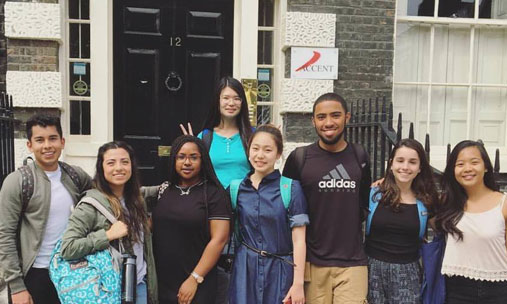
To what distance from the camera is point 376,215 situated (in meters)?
2.76

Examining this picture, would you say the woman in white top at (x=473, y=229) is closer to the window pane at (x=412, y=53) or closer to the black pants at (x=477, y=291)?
the black pants at (x=477, y=291)

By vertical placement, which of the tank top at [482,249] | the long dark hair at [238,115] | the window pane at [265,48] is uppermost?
the window pane at [265,48]

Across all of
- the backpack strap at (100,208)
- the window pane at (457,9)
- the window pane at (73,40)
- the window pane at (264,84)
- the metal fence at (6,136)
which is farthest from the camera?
the window pane at (457,9)

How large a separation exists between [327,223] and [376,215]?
286 mm

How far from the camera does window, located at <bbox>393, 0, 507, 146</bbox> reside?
18.6ft

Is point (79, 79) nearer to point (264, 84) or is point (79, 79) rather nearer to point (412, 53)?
point (264, 84)

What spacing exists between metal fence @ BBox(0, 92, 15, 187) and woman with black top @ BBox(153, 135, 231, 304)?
226 cm

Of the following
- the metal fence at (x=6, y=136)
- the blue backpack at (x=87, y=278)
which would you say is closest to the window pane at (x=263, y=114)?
the metal fence at (x=6, y=136)

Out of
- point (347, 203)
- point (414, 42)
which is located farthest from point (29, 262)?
point (414, 42)

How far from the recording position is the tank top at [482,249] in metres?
2.60

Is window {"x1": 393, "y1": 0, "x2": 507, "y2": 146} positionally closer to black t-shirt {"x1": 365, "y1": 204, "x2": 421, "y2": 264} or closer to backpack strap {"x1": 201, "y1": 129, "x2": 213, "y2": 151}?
backpack strap {"x1": 201, "y1": 129, "x2": 213, "y2": 151}

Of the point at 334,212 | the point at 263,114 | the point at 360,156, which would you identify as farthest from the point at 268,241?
the point at 263,114

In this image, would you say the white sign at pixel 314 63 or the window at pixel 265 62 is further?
the window at pixel 265 62

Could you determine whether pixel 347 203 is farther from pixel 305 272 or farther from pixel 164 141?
pixel 164 141
